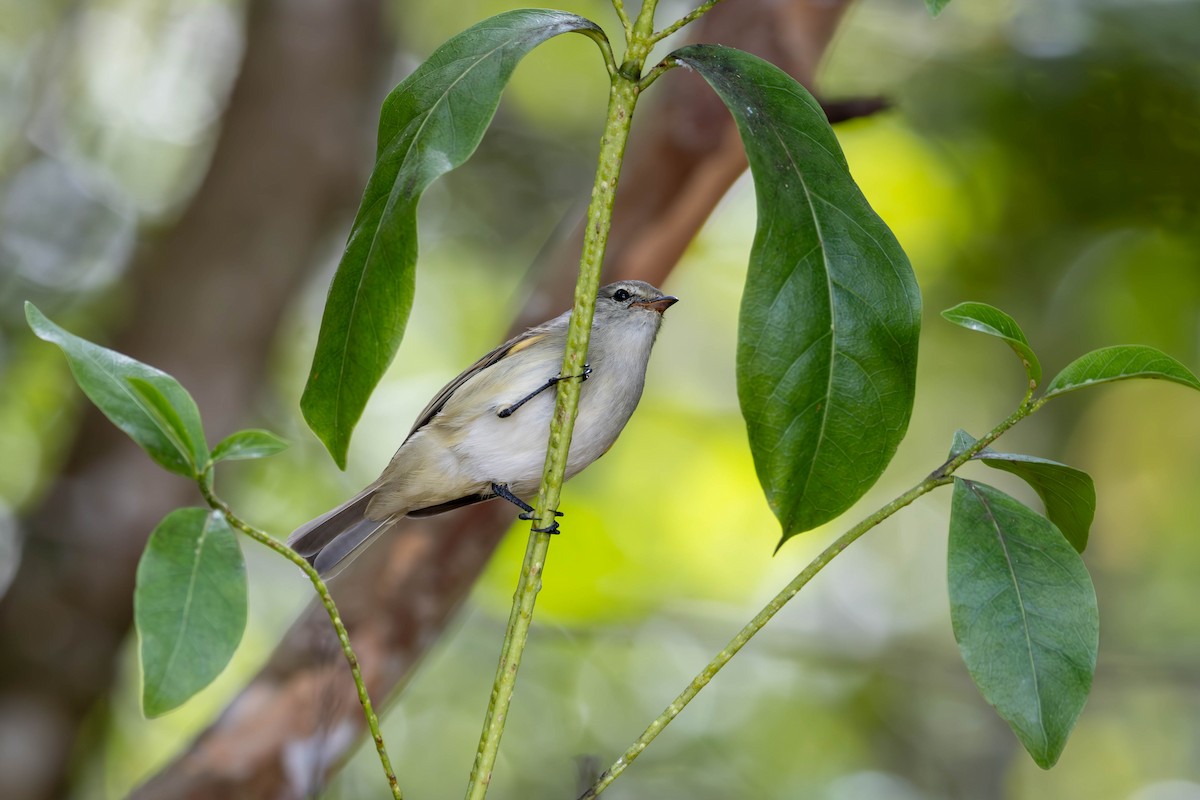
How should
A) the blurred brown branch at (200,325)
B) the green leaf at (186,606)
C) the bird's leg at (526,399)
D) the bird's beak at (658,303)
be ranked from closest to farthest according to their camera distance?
the green leaf at (186,606) < the bird's leg at (526,399) < the bird's beak at (658,303) < the blurred brown branch at (200,325)

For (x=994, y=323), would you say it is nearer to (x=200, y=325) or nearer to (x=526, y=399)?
(x=526, y=399)

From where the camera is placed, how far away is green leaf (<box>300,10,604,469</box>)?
1.16 m

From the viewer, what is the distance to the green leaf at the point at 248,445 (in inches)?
40.9

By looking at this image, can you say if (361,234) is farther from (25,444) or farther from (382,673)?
(25,444)

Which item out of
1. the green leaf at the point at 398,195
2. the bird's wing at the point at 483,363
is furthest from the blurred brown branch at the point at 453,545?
the green leaf at the point at 398,195

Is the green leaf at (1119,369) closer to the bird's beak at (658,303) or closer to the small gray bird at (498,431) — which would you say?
the small gray bird at (498,431)

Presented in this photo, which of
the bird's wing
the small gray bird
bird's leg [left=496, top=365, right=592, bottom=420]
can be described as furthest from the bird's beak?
bird's leg [left=496, top=365, right=592, bottom=420]

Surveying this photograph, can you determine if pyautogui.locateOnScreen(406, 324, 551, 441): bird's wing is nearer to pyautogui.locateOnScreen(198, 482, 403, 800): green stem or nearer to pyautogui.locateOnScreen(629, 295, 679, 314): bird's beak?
pyautogui.locateOnScreen(629, 295, 679, 314): bird's beak

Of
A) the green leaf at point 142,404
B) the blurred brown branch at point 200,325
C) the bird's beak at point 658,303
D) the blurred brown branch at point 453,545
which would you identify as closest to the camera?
the green leaf at point 142,404

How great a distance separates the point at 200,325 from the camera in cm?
383

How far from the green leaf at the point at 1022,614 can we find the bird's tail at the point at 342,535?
1354mm

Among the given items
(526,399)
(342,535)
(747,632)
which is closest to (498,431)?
(526,399)

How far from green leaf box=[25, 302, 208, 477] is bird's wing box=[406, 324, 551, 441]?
1085 mm

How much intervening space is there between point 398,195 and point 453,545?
6.27 feet
